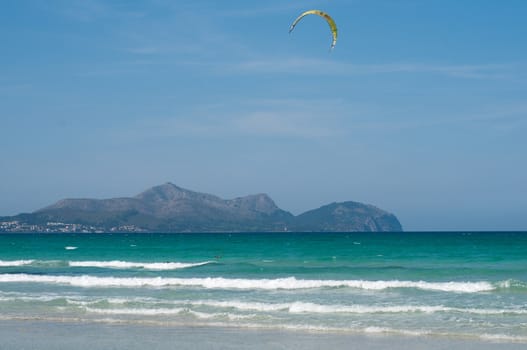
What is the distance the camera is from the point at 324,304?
20.0 metres

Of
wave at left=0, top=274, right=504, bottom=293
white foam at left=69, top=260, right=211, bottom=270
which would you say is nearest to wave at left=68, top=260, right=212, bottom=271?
white foam at left=69, top=260, right=211, bottom=270

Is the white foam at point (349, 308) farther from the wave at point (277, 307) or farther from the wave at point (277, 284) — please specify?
the wave at point (277, 284)

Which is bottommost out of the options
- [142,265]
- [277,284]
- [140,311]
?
[140,311]

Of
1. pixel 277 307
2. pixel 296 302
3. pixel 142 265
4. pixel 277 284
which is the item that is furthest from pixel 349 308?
pixel 142 265

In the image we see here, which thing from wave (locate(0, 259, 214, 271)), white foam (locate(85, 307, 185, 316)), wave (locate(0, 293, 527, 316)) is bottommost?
white foam (locate(85, 307, 185, 316))

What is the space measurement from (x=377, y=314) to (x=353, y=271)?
15.3 metres

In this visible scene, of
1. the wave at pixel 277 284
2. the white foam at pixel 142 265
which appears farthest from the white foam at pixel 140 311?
the white foam at pixel 142 265

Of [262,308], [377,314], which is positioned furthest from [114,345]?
[377,314]

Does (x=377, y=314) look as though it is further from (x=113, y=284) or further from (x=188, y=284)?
(x=113, y=284)

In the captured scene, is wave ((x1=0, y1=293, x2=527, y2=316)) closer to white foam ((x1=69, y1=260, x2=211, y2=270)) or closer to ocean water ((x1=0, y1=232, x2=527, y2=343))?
ocean water ((x1=0, y1=232, x2=527, y2=343))

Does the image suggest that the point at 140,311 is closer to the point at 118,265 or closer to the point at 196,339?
the point at 196,339

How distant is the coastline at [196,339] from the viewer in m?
14.0

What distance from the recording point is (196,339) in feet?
48.7

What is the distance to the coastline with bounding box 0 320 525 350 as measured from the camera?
1404 centimetres
